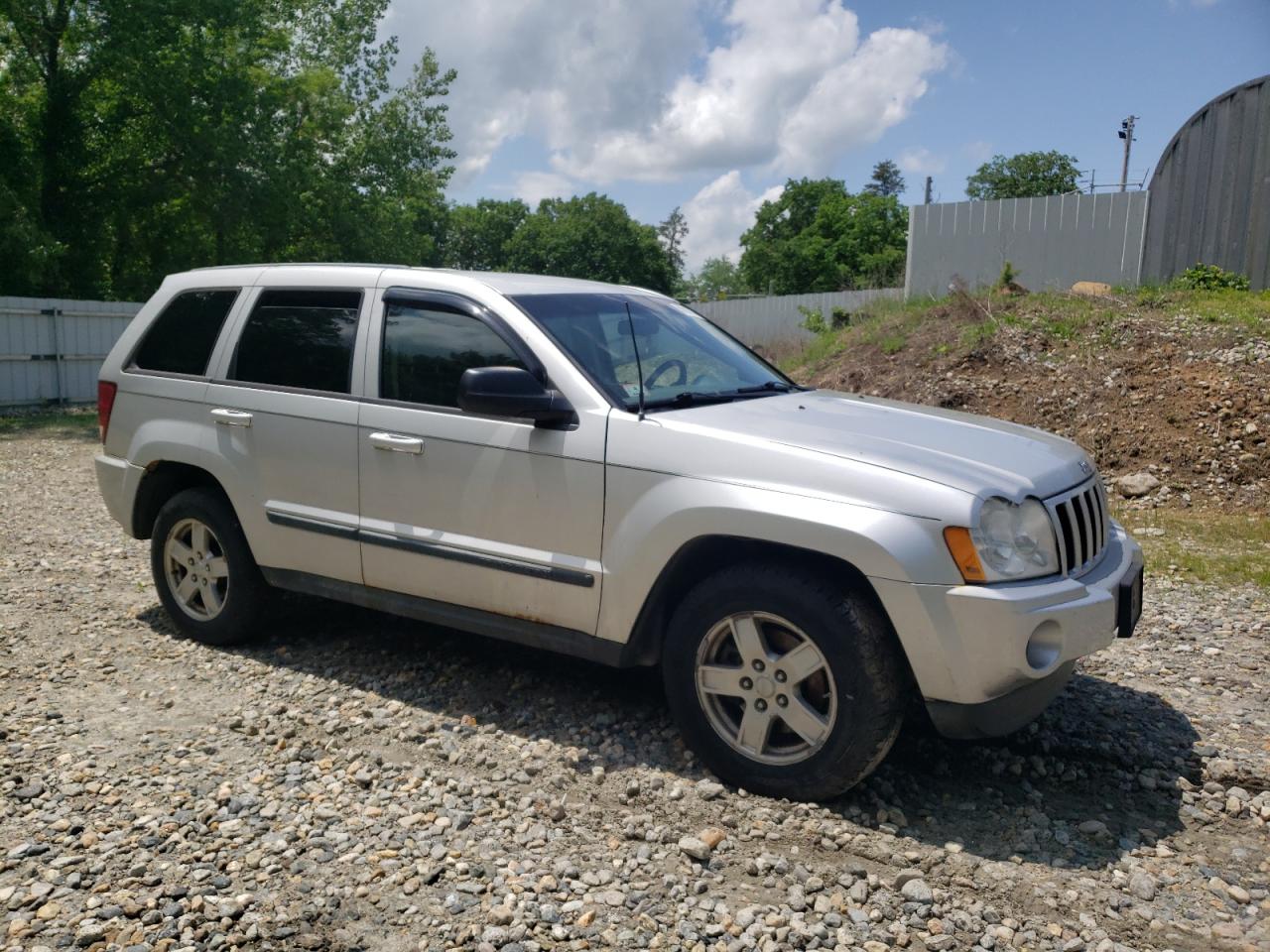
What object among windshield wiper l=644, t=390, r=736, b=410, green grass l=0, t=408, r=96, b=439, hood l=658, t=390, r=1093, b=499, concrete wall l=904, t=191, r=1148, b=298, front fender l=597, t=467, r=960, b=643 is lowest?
green grass l=0, t=408, r=96, b=439

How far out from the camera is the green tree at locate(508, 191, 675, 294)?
285ft

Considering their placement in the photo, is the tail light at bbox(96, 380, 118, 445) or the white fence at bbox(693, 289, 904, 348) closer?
the tail light at bbox(96, 380, 118, 445)

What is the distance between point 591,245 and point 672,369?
8460 centimetres

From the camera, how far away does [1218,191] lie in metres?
14.3

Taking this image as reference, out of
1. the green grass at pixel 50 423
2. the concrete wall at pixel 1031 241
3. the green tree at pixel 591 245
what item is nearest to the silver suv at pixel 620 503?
the green grass at pixel 50 423

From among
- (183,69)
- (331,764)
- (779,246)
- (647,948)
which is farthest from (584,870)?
(779,246)

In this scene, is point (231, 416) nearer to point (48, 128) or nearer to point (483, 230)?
point (48, 128)

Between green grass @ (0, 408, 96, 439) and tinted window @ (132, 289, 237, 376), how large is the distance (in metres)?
11.7

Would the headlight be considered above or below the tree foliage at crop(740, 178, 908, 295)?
below

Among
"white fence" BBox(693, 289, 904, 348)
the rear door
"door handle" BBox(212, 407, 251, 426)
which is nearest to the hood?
the rear door

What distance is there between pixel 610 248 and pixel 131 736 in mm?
85008

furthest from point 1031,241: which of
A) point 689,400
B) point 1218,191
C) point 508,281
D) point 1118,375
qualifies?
point 689,400

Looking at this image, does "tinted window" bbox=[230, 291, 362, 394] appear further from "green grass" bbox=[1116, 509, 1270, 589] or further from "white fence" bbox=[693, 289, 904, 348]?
"white fence" bbox=[693, 289, 904, 348]

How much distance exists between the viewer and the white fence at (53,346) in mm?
18766
